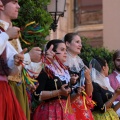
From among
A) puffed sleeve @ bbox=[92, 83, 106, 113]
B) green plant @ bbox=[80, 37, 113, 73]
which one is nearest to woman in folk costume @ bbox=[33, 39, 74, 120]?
puffed sleeve @ bbox=[92, 83, 106, 113]

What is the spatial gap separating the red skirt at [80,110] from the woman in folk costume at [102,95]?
15.8 inches

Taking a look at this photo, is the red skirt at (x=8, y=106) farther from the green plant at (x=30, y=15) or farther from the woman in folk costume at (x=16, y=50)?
the green plant at (x=30, y=15)

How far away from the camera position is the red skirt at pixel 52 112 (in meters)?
4.50

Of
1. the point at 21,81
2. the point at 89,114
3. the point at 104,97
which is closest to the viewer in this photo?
the point at 21,81

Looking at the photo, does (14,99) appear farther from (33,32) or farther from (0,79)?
(33,32)

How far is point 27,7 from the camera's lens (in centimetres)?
507

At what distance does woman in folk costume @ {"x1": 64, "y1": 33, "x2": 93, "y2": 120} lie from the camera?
479 centimetres

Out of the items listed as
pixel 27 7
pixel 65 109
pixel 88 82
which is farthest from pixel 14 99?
pixel 27 7

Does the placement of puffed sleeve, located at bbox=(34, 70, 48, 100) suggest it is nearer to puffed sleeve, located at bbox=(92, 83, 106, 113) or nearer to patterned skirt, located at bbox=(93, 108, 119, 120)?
puffed sleeve, located at bbox=(92, 83, 106, 113)

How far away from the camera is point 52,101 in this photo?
180 inches

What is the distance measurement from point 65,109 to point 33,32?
0.92 metres

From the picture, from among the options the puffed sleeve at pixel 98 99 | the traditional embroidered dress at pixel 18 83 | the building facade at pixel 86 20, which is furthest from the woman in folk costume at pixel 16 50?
the building facade at pixel 86 20

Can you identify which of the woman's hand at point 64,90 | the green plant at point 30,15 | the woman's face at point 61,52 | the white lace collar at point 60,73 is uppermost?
the green plant at point 30,15

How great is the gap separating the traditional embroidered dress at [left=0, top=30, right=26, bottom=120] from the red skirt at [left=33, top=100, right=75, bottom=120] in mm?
866
